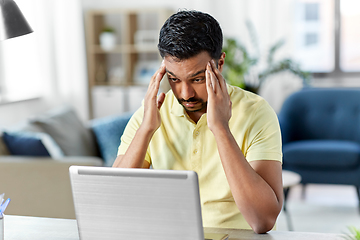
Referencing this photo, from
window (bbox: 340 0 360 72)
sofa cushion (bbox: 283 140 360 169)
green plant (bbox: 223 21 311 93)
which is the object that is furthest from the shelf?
sofa cushion (bbox: 283 140 360 169)

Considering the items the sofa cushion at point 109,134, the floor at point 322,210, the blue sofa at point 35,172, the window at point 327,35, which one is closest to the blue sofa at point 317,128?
the floor at point 322,210

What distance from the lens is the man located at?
3.70 feet

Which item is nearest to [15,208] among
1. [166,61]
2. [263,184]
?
[166,61]

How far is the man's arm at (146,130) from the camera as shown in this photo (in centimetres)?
130

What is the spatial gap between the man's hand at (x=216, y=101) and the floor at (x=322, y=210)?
1.84 m

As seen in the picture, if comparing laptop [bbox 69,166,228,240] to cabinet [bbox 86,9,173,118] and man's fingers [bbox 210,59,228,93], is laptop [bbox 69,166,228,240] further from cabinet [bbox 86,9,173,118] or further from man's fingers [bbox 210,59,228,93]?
cabinet [bbox 86,9,173,118]

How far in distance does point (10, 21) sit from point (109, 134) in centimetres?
218

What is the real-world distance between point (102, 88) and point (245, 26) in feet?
5.77

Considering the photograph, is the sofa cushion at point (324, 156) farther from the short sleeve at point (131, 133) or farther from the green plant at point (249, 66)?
the short sleeve at point (131, 133)

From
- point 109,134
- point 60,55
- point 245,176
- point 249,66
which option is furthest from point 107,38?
point 245,176

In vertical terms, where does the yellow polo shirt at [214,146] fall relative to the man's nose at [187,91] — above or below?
below

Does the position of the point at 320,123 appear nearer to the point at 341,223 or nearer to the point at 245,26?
the point at 341,223

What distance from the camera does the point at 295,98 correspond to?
396 cm

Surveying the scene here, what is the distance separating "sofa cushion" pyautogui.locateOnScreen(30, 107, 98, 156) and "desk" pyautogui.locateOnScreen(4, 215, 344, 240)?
66.9 inches
